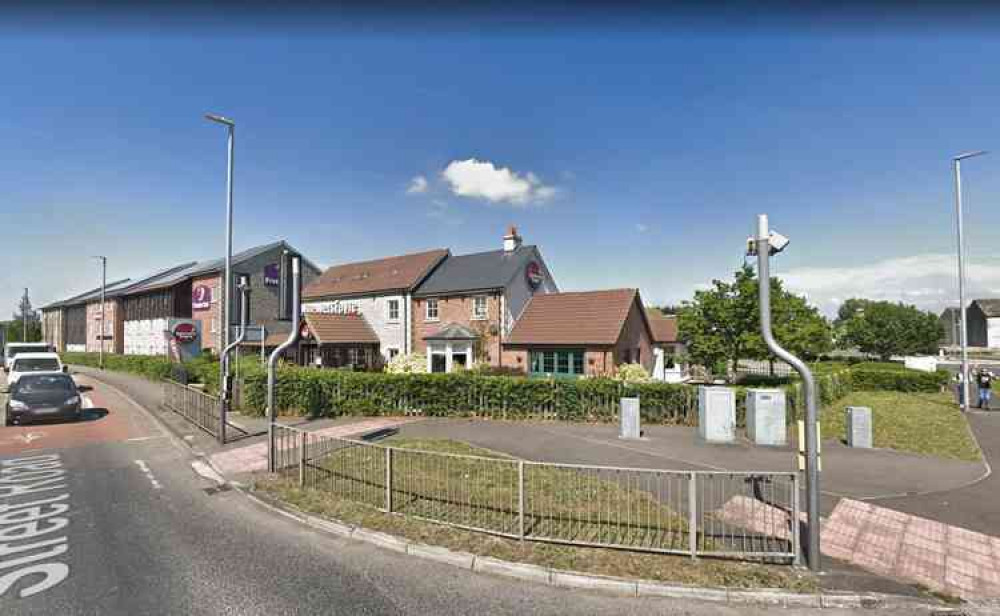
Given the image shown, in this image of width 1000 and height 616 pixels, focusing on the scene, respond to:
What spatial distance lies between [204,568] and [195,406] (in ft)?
34.5

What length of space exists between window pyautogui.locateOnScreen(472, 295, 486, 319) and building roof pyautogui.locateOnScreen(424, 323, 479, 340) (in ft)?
3.07

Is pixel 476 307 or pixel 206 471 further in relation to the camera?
pixel 476 307

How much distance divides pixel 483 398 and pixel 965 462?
11615 mm

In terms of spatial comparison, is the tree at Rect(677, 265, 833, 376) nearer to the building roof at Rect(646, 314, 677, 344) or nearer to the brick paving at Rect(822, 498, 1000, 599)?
the building roof at Rect(646, 314, 677, 344)

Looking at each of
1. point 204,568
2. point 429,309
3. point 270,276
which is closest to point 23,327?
point 270,276

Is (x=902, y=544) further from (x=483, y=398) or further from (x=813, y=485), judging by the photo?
(x=483, y=398)

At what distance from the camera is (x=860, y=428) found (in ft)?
36.0

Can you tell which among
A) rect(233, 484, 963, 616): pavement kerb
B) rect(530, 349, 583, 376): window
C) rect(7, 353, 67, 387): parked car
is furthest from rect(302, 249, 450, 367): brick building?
rect(233, 484, 963, 616): pavement kerb

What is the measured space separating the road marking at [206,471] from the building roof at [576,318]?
54.2ft

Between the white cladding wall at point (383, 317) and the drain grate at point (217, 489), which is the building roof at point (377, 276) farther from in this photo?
the drain grate at point (217, 489)

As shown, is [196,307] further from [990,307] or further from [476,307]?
[990,307]

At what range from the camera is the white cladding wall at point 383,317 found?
3003 cm

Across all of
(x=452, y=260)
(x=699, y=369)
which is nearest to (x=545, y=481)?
(x=452, y=260)

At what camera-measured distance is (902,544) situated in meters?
5.86
